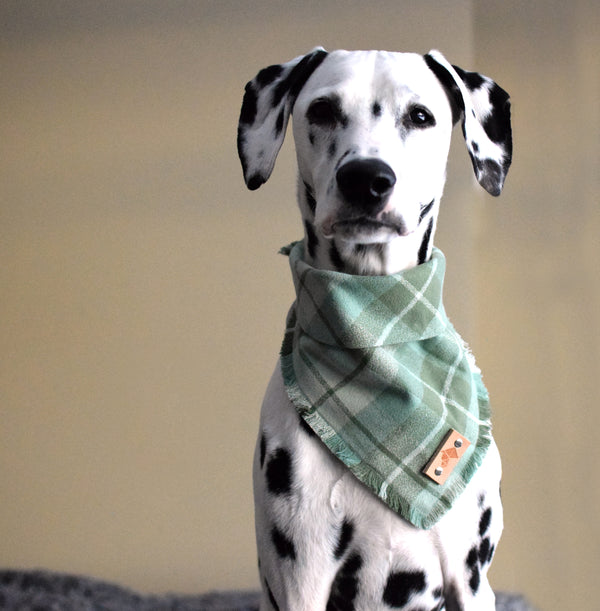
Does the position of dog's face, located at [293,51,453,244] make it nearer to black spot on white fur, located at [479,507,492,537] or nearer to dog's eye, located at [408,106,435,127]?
dog's eye, located at [408,106,435,127]

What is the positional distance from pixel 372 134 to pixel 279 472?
62cm

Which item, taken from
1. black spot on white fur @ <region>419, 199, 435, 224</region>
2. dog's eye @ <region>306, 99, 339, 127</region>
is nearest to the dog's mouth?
black spot on white fur @ <region>419, 199, 435, 224</region>

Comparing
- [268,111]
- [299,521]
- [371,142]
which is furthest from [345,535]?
[268,111]

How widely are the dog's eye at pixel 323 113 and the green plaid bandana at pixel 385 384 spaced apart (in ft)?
0.90

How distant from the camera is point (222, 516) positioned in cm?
315

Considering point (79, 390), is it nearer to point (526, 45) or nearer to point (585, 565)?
point (585, 565)

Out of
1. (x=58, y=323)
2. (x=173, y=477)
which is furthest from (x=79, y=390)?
(x=173, y=477)

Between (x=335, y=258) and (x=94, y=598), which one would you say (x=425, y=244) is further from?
(x=94, y=598)

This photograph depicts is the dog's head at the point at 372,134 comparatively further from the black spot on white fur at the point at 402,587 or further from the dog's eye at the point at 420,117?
the black spot on white fur at the point at 402,587

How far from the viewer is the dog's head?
134cm

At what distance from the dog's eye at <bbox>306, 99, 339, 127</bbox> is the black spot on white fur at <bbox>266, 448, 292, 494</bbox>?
606 millimetres

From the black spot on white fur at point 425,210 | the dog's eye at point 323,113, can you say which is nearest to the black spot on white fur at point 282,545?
the black spot on white fur at point 425,210

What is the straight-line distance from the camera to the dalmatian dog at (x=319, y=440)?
1.37 meters

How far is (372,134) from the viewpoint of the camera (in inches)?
54.6
